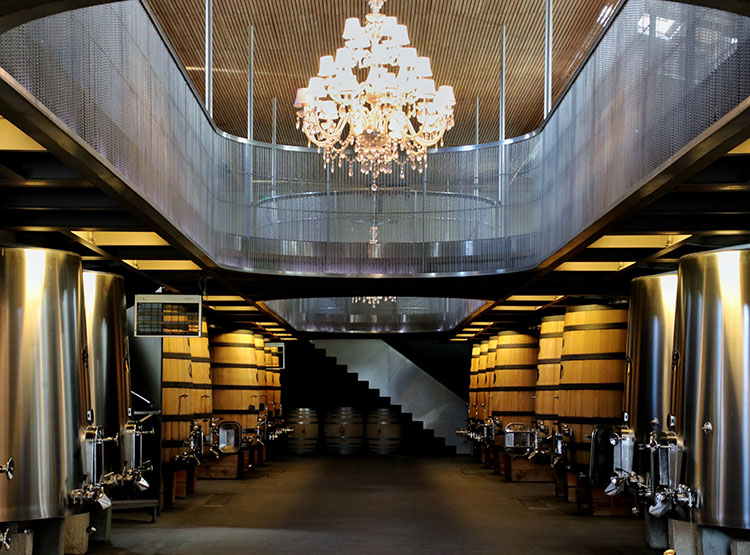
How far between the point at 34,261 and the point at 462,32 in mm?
8311

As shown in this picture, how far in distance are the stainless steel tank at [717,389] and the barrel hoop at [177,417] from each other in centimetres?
588

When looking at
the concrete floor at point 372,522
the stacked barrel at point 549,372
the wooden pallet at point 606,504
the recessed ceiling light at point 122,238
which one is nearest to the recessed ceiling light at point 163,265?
the recessed ceiling light at point 122,238

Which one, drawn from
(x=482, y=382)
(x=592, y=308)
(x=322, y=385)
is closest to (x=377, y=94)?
(x=592, y=308)

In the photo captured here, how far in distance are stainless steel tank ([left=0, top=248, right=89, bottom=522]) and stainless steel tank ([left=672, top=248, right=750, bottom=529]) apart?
3299 millimetres

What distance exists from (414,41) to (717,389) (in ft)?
28.3

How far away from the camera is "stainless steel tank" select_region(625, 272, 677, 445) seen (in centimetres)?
694

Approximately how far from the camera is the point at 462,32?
42.1ft

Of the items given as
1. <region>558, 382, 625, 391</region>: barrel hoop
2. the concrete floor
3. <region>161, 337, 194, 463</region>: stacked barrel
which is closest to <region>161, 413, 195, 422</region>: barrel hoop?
<region>161, 337, 194, 463</region>: stacked barrel

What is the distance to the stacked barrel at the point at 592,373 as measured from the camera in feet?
32.8

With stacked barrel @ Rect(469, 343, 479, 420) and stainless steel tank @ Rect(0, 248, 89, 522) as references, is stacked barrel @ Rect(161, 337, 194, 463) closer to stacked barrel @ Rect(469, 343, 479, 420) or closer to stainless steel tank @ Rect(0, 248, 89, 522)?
stainless steel tank @ Rect(0, 248, 89, 522)

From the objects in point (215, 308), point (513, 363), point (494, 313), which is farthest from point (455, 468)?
point (215, 308)

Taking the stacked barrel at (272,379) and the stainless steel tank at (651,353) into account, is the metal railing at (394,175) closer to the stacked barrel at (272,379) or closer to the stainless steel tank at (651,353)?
the stainless steel tank at (651,353)

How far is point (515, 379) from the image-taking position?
14766 millimetres

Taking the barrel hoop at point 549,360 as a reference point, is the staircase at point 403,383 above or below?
below
